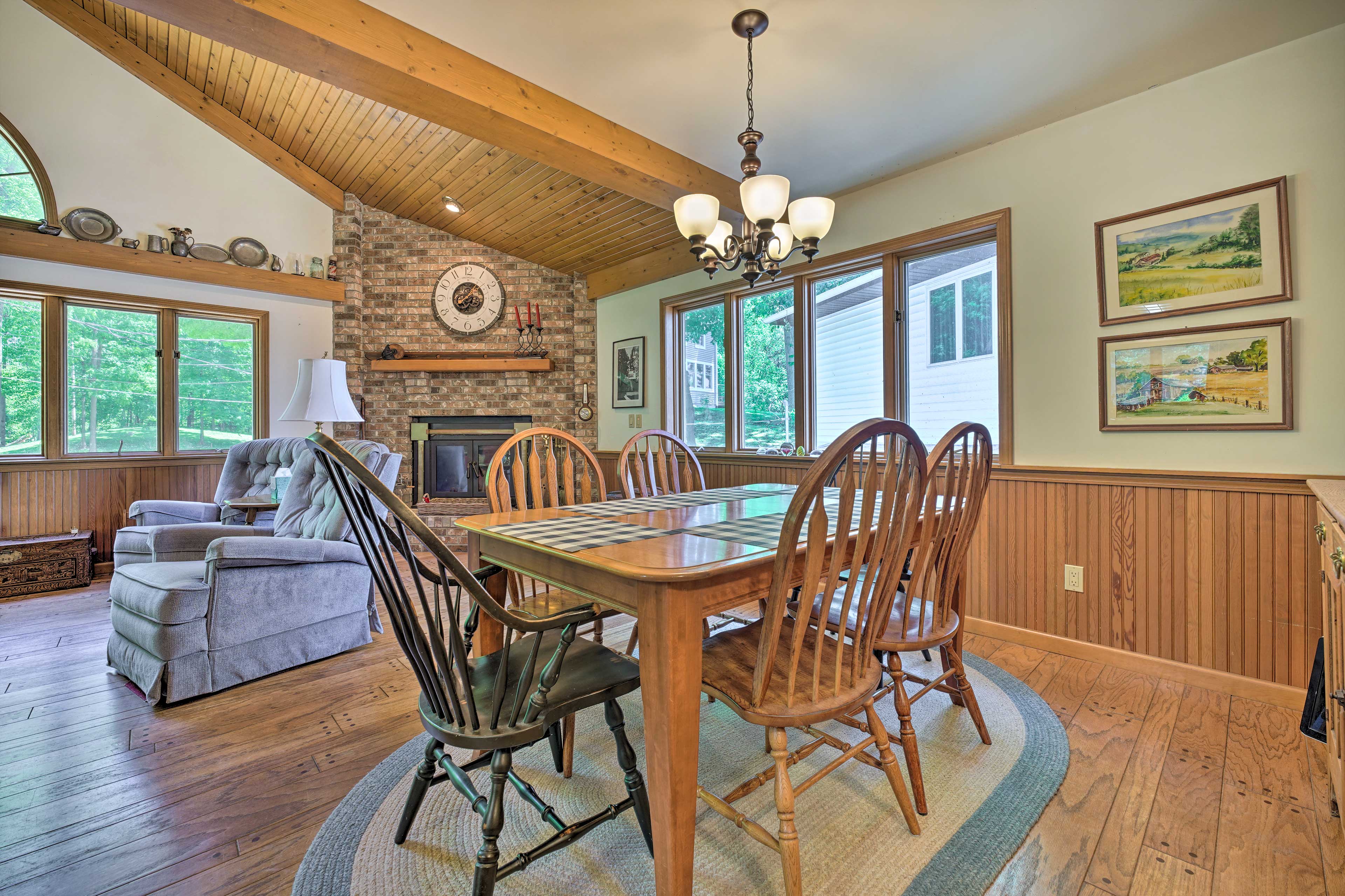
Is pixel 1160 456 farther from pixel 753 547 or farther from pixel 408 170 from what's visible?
pixel 408 170

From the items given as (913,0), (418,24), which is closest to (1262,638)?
(913,0)

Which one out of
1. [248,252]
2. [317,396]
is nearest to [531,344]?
[317,396]

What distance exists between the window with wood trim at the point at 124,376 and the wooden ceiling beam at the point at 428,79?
3.15 meters

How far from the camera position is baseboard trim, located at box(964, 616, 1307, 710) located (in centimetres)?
199

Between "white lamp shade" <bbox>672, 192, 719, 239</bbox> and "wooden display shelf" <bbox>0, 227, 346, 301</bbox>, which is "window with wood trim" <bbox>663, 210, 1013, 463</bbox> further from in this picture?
"wooden display shelf" <bbox>0, 227, 346, 301</bbox>

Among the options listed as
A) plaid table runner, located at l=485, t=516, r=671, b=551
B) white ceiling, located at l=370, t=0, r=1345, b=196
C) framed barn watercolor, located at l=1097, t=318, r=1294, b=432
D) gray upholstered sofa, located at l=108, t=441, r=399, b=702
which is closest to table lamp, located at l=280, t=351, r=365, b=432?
gray upholstered sofa, located at l=108, t=441, r=399, b=702

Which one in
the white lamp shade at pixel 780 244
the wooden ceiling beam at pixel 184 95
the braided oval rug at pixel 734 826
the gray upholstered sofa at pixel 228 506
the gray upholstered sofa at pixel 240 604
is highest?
the wooden ceiling beam at pixel 184 95

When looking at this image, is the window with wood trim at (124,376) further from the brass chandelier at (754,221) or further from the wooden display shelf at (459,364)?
the brass chandelier at (754,221)

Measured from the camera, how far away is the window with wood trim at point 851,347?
110 inches

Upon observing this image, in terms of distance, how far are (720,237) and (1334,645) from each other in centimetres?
205

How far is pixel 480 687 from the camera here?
3.97ft

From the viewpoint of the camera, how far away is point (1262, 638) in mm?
2031

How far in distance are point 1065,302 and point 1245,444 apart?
0.83 metres

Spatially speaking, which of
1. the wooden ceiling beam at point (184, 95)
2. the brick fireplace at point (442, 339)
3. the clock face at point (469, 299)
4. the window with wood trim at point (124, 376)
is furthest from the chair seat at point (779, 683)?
the wooden ceiling beam at point (184, 95)
